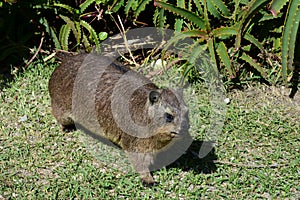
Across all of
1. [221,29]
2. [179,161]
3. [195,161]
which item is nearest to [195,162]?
[195,161]

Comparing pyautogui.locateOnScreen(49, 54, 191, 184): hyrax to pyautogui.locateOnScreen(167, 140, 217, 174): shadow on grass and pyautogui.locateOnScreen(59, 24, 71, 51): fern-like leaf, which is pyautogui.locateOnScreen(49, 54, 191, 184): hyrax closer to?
pyautogui.locateOnScreen(167, 140, 217, 174): shadow on grass

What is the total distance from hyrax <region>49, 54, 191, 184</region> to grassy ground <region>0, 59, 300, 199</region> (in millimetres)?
194

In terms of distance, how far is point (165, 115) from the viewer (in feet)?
13.3

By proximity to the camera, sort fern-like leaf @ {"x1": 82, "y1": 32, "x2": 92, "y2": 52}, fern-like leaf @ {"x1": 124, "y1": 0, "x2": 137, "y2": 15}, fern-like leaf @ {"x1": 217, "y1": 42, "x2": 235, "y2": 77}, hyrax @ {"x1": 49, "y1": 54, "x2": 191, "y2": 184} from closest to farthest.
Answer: hyrax @ {"x1": 49, "y1": 54, "x2": 191, "y2": 184}
fern-like leaf @ {"x1": 217, "y1": 42, "x2": 235, "y2": 77}
fern-like leaf @ {"x1": 124, "y1": 0, "x2": 137, "y2": 15}
fern-like leaf @ {"x1": 82, "y1": 32, "x2": 92, "y2": 52}

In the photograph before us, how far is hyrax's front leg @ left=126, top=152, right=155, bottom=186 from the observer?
179 inches

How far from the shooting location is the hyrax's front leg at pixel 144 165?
14.9ft

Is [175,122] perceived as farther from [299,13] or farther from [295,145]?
[299,13]

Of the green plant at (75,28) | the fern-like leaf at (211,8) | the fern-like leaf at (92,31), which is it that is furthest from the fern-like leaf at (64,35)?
the fern-like leaf at (211,8)

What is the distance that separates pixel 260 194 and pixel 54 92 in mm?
2218

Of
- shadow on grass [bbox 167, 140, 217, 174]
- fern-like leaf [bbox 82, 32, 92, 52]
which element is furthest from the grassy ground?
fern-like leaf [bbox 82, 32, 92, 52]

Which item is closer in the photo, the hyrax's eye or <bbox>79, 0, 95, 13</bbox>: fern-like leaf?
the hyrax's eye

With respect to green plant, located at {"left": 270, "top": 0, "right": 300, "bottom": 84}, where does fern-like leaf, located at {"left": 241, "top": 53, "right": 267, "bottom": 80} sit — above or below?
below

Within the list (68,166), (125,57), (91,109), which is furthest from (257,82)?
(68,166)

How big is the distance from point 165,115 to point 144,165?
71cm
